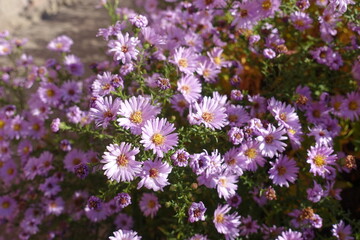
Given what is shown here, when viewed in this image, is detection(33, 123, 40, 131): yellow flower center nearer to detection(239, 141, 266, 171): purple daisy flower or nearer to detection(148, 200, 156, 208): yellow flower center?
detection(148, 200, 156, 208): yellow flower center

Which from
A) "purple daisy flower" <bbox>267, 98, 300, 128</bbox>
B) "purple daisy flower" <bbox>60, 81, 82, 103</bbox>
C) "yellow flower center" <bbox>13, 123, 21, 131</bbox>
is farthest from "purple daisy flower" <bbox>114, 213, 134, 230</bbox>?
"purple daisy flower" <bbox>267, 98, 300, 128</bbox>

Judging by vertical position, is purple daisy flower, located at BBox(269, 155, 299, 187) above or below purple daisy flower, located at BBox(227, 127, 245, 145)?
below

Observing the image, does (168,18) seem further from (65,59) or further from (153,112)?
(153,112)

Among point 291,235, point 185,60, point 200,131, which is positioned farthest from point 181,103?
point 291,235

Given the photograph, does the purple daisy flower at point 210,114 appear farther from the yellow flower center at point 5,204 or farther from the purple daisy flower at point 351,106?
the yellow flower center at point 5,204

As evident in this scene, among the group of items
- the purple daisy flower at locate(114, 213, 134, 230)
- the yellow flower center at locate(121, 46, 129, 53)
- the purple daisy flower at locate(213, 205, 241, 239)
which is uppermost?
the yellow flower center at locate(121, 46, 129, 53)

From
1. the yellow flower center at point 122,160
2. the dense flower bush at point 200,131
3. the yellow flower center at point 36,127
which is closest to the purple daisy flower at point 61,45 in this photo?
the dense flower bush at point 200,131

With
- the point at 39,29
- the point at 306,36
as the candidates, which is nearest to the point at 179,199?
→ the point at 306,36
